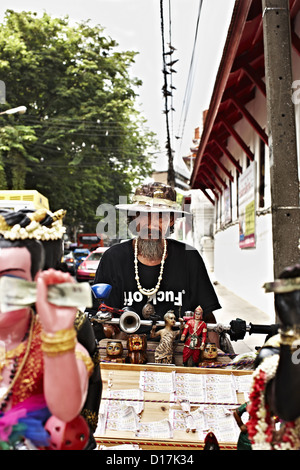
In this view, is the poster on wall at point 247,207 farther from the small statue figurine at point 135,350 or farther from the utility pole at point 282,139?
the small statue figurine at point 135,350

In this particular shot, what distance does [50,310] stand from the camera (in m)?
1.01

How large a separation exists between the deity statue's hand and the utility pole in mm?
2196

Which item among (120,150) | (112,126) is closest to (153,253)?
(112,126)

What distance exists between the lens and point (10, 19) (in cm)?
1555

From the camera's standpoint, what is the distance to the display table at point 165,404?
1.72 m

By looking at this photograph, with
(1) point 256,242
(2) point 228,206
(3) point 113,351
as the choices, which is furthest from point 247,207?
(3) point 113,351

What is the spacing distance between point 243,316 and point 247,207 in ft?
7.71

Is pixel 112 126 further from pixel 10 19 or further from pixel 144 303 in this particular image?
pixel 144 303

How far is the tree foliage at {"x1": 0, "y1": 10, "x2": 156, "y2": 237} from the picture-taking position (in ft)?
48.6

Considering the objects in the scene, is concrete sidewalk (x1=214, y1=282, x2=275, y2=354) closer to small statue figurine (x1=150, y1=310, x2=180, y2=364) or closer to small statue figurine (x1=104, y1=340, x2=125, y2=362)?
small statue figurine (x1=150, y1=310, x2=180, y2=364)

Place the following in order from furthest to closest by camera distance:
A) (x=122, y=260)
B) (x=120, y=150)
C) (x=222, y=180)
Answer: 1. (x=120, y=150)
2. (x=222, y=180)
3. (x=122, y=260)

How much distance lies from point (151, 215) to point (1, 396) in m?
2.08

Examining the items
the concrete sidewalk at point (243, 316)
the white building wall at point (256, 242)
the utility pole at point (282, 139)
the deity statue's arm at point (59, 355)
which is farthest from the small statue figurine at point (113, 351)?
the white building wall at point (256, 242)

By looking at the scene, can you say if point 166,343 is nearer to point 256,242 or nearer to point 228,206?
point 256,242
